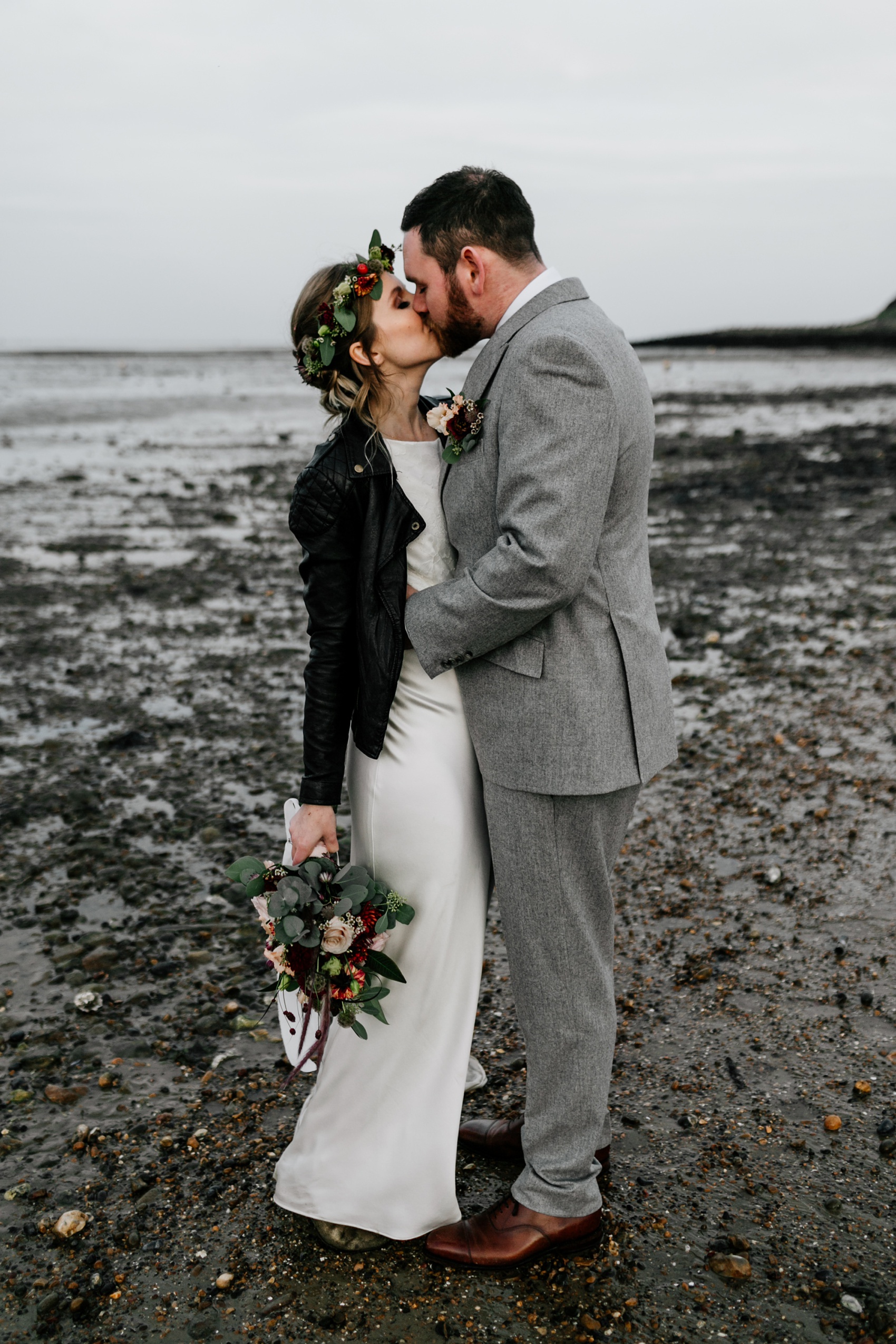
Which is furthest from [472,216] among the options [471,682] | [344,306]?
[471,682]

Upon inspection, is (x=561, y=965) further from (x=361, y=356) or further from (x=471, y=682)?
(x=361, y=356)

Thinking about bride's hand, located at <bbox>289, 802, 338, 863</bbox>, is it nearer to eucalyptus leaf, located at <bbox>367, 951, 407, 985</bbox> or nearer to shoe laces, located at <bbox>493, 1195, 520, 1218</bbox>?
eucalyptus leaf, located at <bbox>367, 951, 407, 985</bbox>

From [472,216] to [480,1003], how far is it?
3.03 m

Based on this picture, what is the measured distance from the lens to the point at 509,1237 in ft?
10.4

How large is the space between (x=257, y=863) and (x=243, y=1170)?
114cm

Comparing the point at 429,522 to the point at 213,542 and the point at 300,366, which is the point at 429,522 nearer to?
the point at 300,366

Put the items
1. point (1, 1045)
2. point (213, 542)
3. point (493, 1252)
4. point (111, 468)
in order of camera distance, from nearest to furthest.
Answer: point (493, 1252) < point (1, 1045) < point (213, 542) < point (111, 468)

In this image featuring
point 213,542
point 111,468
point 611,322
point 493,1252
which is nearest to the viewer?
point 611,322

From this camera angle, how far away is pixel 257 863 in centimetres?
321

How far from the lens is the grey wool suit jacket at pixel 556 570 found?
2.70 metres

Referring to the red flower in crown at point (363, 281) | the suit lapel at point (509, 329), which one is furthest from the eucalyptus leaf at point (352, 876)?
the red flower in crown at point (363, 281)

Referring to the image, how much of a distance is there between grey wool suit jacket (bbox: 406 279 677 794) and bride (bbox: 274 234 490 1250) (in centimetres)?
11

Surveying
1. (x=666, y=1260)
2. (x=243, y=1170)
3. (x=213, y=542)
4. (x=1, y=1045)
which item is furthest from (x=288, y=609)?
(x=666, y=1260)

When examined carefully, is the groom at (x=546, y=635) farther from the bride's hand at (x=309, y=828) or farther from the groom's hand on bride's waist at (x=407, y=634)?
the bride's hand at (x=309, y=828)
